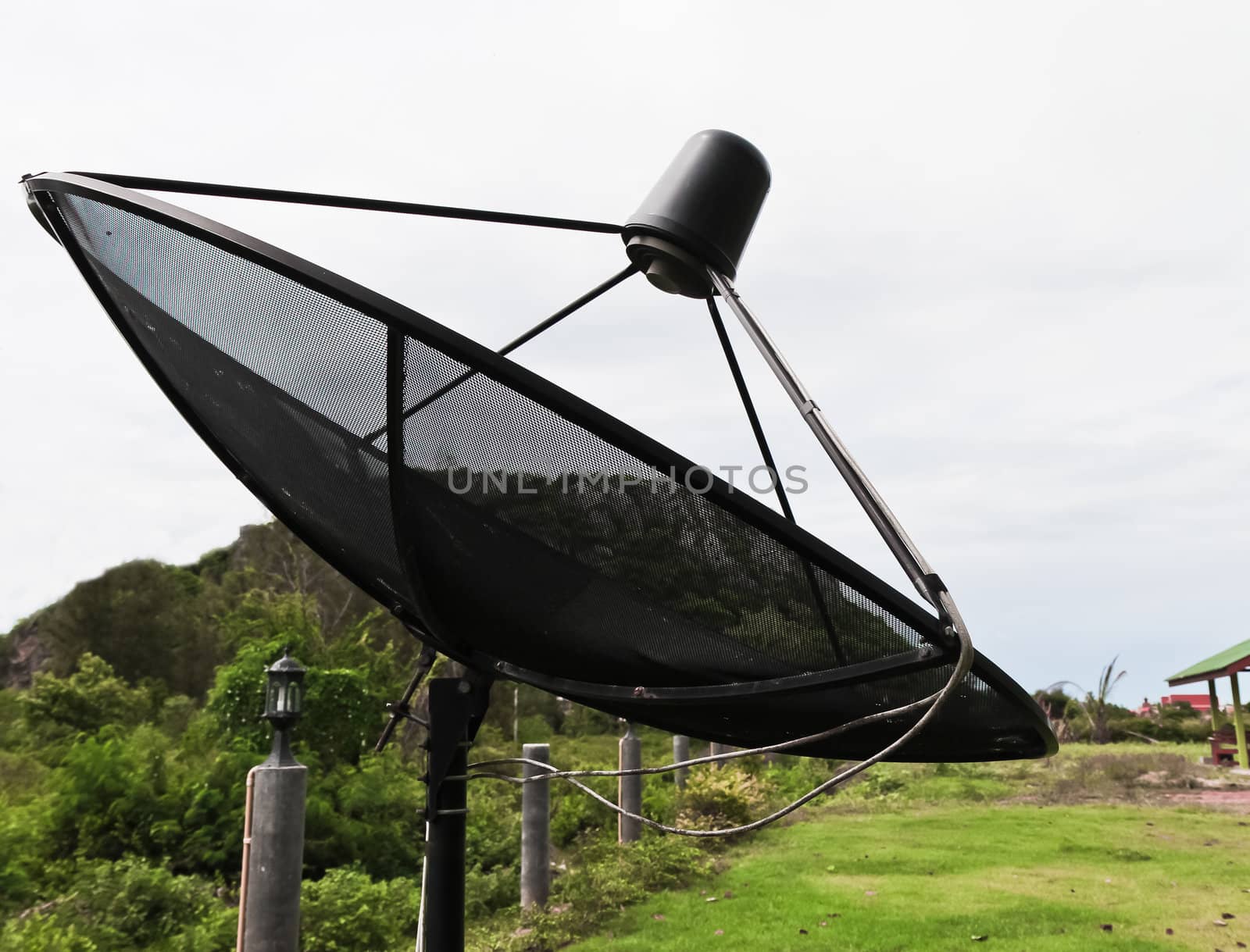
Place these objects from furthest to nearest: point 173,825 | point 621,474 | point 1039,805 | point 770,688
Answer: point 1039,805 < point 173,825 < point 770,688 < point 621,474

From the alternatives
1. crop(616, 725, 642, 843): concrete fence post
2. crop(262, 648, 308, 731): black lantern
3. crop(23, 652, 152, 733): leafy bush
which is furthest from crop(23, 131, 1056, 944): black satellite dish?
crop(23, 652, 152, 733): leafy bush

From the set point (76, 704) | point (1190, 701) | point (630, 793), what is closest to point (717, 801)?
point (630, 793)

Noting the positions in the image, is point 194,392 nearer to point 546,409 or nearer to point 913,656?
point 546,409

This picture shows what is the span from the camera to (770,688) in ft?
6.96

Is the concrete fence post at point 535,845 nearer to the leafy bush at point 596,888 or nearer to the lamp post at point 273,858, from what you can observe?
the leafy bush at point 596,888

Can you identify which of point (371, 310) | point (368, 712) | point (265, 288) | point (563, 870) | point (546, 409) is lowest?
point (563, 870)

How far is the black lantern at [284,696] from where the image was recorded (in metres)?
4.41

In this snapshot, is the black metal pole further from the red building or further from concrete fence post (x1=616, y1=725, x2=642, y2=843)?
the red building

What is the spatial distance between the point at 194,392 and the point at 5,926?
13.7 feet

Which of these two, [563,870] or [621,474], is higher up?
[621,474]

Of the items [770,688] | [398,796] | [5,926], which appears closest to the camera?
[770,688]

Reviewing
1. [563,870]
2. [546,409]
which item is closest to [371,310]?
[546,409]

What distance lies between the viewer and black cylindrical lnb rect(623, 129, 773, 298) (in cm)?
256

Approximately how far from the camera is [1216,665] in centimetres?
1648
